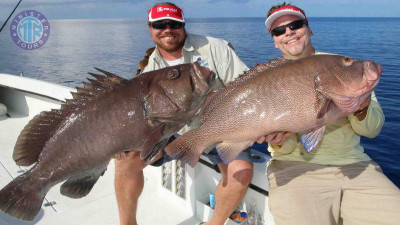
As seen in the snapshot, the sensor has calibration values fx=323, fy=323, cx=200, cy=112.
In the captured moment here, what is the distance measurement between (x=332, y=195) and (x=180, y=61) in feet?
6.04

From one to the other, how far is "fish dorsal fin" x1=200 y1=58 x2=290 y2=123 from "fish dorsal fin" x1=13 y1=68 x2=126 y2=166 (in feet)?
2.09

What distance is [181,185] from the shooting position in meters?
3.47

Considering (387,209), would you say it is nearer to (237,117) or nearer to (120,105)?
(237,117)

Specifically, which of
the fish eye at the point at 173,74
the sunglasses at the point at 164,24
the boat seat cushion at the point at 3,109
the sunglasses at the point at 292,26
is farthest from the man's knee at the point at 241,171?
the boat seat cushion at the point at 3,109

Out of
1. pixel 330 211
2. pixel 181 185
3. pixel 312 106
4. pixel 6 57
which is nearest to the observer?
pixel 312 106

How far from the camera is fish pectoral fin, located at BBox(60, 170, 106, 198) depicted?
2.08 m

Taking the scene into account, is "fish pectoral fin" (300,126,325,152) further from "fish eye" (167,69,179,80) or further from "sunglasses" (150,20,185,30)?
"sunglasses" (150,20,185,30)

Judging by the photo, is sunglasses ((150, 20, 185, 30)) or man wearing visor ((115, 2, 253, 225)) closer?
man wearing visor ((115, 2, 253, 225))

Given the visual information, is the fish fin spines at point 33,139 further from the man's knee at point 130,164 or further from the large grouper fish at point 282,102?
the man's knee at point 130,164

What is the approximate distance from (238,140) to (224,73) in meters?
1.21

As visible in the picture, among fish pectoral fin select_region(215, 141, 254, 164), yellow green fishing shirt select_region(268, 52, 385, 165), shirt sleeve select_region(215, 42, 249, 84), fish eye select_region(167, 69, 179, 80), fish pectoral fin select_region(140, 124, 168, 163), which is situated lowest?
yellow green fishing shirt select_region(268, 52, 385, 165)

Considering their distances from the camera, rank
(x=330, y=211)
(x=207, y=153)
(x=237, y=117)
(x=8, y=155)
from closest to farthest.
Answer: (x=237, y=117) → (x=330, y=211) → (x=207, y=153) → (x=8, y=155)

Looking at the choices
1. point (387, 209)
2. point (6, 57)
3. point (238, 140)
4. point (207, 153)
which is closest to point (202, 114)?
point (238, 140)

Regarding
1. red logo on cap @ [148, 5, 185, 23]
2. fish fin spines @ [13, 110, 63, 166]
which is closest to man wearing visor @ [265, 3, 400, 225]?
red logo on cap @ [148, 5, 185, 23]
